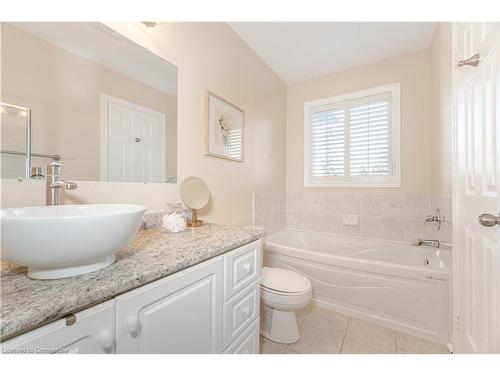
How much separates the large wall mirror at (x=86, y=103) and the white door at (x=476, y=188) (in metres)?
1.56

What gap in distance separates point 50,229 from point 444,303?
2.23 m

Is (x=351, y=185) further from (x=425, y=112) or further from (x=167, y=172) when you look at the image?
(x=167, y=172)

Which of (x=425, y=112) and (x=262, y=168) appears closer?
(x=425, y=112)

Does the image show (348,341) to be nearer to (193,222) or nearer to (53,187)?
(193,222)

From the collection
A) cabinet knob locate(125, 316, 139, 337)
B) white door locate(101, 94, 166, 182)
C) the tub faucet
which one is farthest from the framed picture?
the tub faucet

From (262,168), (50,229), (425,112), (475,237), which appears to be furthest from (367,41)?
(50,229)

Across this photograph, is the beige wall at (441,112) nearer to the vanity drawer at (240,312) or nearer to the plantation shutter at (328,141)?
the plantation shutter at (328,141)

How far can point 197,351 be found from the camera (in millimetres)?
811

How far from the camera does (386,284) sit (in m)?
1.70

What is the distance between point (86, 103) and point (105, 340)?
98cm

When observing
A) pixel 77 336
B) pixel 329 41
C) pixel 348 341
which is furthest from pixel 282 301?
pixel 329 41

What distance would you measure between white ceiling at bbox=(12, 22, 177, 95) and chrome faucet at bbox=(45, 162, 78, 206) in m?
0.53

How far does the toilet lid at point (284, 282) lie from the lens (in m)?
1.48

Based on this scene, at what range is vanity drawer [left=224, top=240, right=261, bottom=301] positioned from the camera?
0.95 meters
